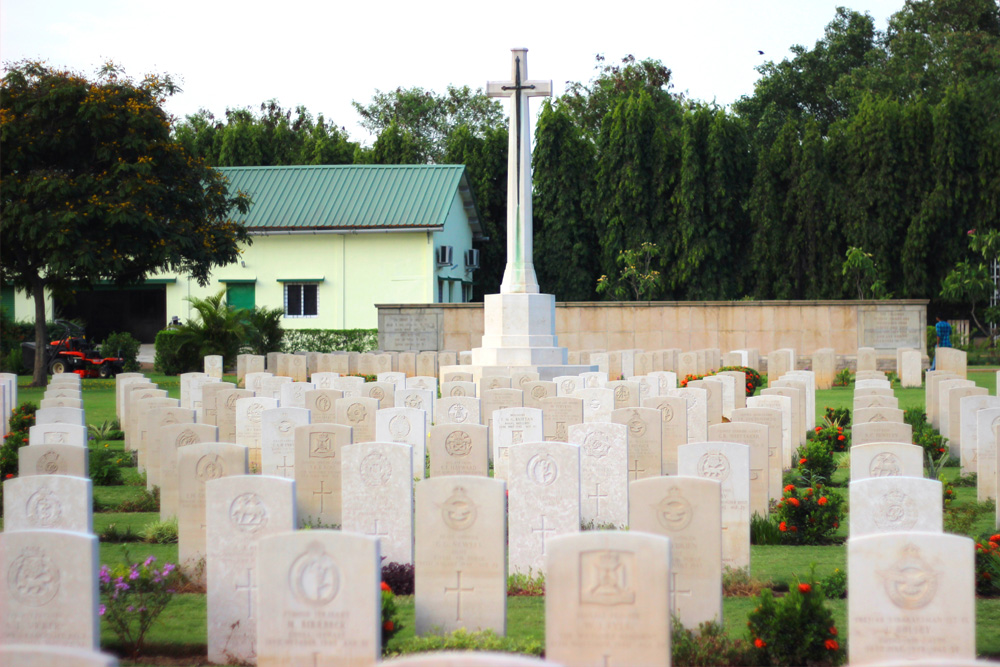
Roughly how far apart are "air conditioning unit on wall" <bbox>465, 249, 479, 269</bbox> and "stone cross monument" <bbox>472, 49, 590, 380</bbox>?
63.9 ft

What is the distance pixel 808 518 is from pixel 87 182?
64.4 feet

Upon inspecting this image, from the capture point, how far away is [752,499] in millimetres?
8930

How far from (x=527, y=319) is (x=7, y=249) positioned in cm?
1294

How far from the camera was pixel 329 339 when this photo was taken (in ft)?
111

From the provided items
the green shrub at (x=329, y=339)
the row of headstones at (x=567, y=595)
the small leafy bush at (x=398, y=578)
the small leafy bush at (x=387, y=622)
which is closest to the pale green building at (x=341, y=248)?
the green shrub at (x=329, y=339)

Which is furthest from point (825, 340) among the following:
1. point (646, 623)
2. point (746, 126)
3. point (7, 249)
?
point (646, 623)

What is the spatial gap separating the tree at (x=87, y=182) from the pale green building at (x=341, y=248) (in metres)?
10.5

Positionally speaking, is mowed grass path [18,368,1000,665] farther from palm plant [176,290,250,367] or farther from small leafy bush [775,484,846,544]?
palm plant [176,290,250,367]

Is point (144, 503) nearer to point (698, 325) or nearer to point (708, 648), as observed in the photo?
point (708, 648)

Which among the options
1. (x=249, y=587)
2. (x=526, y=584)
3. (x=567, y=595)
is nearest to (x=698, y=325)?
(x=526, y=584)

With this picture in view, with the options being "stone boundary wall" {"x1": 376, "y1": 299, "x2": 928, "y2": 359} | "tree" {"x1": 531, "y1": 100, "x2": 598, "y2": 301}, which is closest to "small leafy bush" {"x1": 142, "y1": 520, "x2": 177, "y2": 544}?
"stone boundary wall" {"x1": 376, "y1": 299, "x2": 928, "y2": 359}

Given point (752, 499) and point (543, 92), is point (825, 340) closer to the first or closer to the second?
point (543, 92)

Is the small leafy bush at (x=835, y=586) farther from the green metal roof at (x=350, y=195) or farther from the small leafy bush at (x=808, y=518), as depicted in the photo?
the green metal roof at (x=350, y=195)

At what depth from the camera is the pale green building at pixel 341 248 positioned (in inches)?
1379
